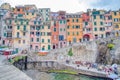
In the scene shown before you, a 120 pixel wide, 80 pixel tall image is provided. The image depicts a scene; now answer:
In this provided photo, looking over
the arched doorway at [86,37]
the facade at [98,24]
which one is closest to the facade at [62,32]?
the arched doorway at [86,37]

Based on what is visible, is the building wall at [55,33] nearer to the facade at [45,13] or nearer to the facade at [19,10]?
the facade at [45,13]

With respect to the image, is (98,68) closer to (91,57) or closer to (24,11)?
(91,57)

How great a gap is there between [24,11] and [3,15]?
5985 millimetres

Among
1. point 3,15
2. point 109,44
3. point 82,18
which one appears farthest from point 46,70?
point 3,15

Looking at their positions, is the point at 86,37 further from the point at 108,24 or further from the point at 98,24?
the point at 108,24

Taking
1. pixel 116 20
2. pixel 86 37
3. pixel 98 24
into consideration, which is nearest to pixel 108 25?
pixel 116 20

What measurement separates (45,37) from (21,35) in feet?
21.0

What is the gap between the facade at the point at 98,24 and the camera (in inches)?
2660

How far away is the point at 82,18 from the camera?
6850 cm

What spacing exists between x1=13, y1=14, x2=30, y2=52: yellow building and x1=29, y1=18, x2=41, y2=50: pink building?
0.84 meters

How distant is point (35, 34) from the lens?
2704 inches

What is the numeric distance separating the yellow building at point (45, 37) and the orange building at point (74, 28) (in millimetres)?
5262

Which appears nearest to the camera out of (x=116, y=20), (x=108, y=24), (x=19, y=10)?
(x=116, y=20)

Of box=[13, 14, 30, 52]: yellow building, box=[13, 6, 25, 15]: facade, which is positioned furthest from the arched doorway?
box=[13, 6, 25, 15]: facade
